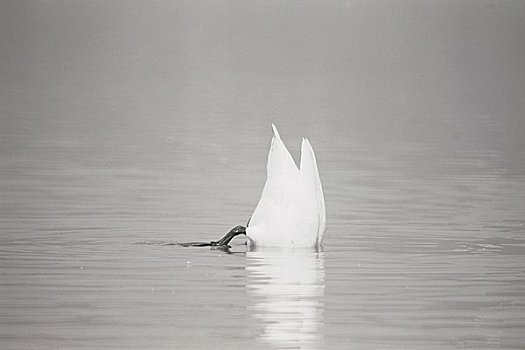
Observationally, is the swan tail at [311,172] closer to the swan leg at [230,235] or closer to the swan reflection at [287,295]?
the swan reflection at [287,295]

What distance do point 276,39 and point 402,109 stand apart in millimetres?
44984

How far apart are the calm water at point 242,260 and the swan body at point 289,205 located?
0.15 metres

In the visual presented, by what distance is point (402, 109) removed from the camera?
2005 inches

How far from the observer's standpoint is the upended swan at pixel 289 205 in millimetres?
19328

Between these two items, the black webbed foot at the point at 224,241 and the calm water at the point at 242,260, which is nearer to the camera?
the calm water at the point at 242,260

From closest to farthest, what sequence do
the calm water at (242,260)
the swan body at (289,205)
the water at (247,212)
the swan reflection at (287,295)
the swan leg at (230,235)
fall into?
the swan reflection at (287,295) → the calm water at (242,260) → the water at (247,212) → the swan body at (289,205) → the swan leg at (230,235)

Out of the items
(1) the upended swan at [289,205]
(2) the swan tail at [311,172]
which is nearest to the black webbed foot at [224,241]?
(1) the upended swan at [289,205]

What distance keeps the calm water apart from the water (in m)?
0.03

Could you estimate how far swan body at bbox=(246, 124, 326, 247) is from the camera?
19328 mm

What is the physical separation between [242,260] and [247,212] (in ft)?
15.6

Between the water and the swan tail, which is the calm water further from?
the swan tail

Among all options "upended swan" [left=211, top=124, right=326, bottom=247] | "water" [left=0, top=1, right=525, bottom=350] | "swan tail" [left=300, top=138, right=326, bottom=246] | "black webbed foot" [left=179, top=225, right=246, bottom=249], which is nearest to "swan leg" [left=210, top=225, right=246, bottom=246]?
"black webbed foot" [left=179, top=225, right=246, bottom=249]

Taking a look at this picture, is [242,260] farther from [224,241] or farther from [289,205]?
[224,241]

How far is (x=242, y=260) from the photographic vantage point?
1934cm
